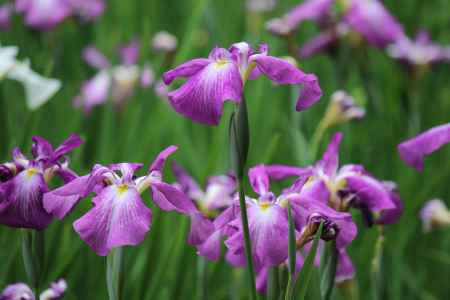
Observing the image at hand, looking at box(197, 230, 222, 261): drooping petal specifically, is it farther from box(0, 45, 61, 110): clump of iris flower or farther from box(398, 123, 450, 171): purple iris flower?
box(0, 45, 61, 110): clump of iris flower

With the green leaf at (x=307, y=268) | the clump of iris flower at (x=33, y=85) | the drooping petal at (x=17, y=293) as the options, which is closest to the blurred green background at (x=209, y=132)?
the clump of iris flower at (x=33, y=85)

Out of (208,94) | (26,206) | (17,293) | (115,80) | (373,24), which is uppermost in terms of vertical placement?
(373,24)

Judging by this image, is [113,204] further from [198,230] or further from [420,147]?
[420,147]

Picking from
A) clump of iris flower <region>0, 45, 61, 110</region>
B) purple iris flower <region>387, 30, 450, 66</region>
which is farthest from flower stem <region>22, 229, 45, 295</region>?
purple iris flower <region>387, 30, 450, 66</region>

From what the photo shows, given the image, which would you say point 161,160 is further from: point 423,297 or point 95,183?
point 423,297

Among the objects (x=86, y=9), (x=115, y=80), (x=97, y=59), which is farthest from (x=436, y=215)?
(x=86, y=9)

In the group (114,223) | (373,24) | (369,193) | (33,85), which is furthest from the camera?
(373,24)

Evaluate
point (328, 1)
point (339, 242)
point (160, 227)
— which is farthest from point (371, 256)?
point (328, 1)
